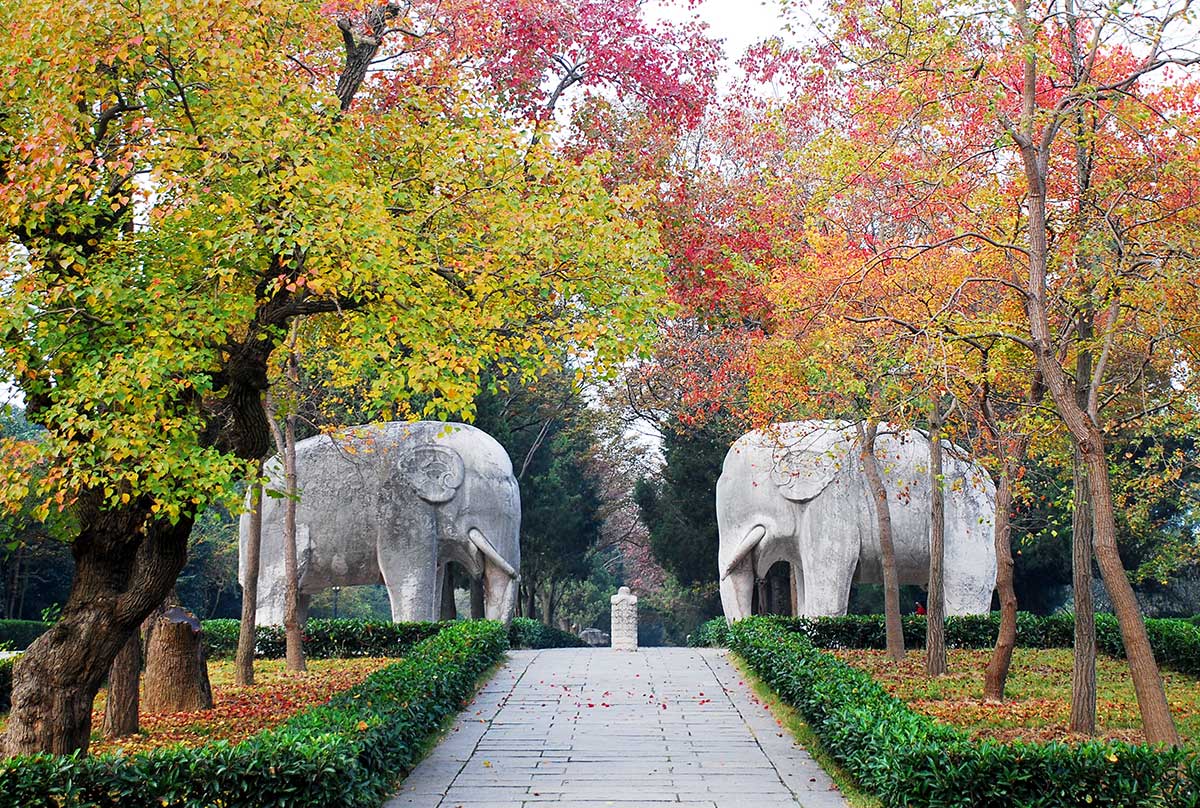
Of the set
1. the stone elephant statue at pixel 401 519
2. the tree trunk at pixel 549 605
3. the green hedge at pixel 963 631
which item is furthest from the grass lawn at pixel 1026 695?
the tree trunk at pixel 549 605

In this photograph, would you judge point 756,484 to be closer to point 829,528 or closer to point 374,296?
point 829,528

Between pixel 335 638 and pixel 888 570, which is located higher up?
pixel 888 570

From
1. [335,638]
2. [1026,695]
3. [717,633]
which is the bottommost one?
[1026,695]

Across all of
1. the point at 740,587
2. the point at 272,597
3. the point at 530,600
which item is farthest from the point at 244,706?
the point at 530,600

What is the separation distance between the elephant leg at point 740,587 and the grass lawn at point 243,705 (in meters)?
5.86

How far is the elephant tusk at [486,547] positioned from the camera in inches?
714

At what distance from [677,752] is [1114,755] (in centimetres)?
392

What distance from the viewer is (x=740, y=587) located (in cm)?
1900

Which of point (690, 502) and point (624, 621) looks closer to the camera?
point (624, 621)

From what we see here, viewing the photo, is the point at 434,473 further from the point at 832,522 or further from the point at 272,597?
the point at 832,522

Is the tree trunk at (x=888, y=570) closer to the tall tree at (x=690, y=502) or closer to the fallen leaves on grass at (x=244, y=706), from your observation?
the fallen leaves on grass at (x=244, y=706)

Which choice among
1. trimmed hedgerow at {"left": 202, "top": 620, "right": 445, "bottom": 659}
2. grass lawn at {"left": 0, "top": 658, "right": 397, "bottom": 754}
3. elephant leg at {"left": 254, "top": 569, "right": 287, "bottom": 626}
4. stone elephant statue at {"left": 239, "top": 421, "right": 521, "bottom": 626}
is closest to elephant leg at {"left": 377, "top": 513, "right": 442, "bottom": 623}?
stone elephant statue at {"left": 239, "top": 421, "right": 521, "bottom": 626}

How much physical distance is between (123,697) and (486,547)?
27.0 ft

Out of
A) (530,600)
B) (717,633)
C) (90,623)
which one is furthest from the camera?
(530,600)
